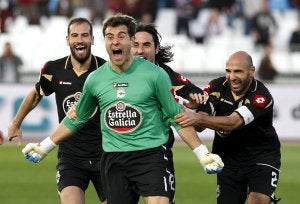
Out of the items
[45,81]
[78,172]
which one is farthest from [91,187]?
[78,172]

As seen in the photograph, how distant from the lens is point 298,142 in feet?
70.6

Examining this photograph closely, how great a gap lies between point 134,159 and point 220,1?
58.6 ft

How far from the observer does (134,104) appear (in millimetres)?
7781

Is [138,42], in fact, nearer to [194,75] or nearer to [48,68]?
[48,68]

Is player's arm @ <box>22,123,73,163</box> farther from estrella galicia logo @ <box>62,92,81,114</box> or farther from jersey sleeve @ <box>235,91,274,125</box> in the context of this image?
jersey sleeve @ <box>235,91,274,125</box>

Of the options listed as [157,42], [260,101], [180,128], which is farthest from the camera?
[157,42]

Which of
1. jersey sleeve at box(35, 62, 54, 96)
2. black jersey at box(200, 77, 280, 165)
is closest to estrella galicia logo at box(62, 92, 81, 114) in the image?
jersey sleeve at box(35, 62, 54, 96)

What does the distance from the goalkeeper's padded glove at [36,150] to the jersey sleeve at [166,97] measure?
1.23 m

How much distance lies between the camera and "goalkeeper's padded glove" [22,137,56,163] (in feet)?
27.1

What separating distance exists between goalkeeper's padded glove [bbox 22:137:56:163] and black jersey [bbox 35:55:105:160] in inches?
40.5

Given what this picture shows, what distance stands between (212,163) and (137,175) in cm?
68

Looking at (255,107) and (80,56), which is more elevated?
(80,56)

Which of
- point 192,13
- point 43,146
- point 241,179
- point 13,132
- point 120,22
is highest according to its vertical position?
point 120,22

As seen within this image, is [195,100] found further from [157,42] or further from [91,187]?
[91,187]
